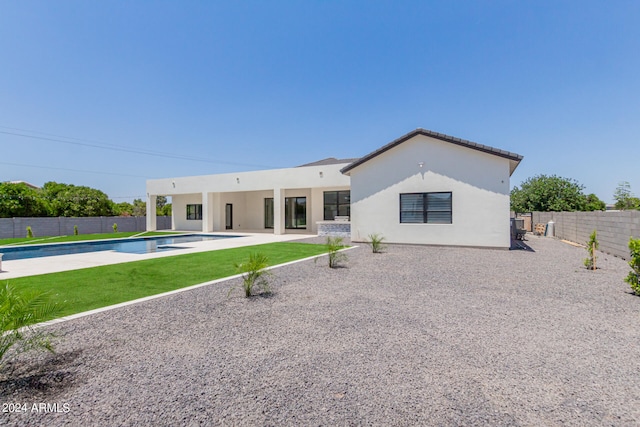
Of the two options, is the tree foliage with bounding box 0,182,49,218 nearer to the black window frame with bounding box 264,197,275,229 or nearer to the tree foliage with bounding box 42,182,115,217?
the tree foliage with bounding box 42,182,115,217

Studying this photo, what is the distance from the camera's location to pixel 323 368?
128 inches

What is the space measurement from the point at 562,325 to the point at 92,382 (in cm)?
623

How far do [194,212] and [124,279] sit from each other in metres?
21.7

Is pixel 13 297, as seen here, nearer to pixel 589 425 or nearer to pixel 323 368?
pixel 323 368

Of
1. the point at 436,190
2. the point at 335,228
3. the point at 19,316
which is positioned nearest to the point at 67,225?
the point at 335,228

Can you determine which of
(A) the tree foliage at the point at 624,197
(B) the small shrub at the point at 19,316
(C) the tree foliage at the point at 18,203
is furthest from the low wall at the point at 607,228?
(C) the tree foliage at the point at 18,203

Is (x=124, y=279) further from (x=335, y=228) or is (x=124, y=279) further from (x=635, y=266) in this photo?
(x=335, y=228)

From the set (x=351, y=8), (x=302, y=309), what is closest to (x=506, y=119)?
(x=351, y=8)

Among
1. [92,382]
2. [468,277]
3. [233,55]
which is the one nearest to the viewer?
[92,382]

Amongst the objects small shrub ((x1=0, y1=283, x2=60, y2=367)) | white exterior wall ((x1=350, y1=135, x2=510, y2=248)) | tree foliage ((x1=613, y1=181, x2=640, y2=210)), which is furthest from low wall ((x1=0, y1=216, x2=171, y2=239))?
tree foliage ((x1=613, y1=181, x2=640, y2=210))

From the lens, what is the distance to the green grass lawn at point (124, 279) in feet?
19.7

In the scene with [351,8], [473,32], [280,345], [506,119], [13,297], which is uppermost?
[351,8]

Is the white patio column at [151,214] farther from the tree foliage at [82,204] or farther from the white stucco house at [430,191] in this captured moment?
the white stucco house at [430,191]

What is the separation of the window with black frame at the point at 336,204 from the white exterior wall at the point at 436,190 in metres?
5.46
